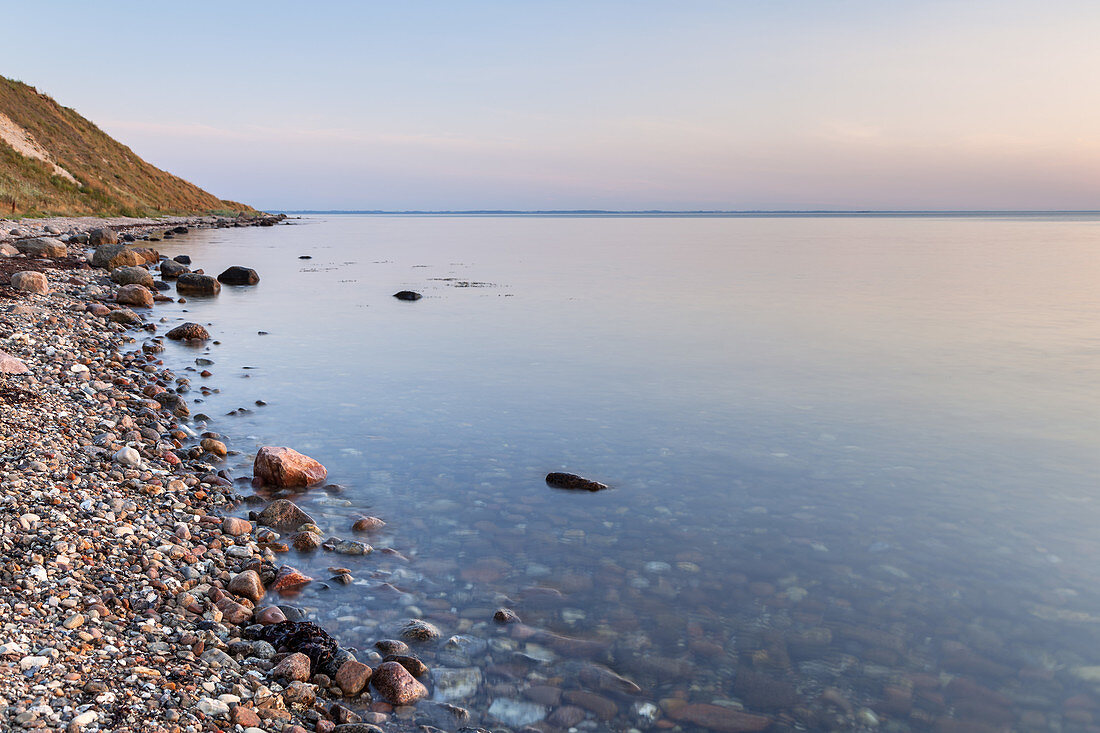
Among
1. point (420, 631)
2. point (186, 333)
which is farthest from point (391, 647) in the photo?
point (186, 333)

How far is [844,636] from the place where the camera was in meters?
6.10

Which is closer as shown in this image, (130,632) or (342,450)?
(130,632)

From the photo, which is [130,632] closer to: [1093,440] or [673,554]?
[673,554]

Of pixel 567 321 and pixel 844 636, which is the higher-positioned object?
pixel 567 321

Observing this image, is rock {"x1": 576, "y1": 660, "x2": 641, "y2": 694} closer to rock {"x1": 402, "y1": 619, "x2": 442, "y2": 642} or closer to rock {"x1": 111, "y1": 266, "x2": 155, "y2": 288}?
rock {"x1": 402, "y1": 619, "x2": 442, "y2": 642}

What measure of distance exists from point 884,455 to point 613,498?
4.33m

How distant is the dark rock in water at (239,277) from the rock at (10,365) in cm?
2188

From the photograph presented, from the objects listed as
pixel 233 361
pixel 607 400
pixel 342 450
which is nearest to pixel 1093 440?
pixel 607 400

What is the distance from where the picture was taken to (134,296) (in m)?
21.8

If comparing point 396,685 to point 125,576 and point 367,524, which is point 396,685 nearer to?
point 125,576

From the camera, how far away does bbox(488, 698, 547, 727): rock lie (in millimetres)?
5012

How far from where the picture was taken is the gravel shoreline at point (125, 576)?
4.22m

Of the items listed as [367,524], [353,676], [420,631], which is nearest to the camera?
[353,676]

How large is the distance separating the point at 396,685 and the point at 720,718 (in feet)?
7.43
